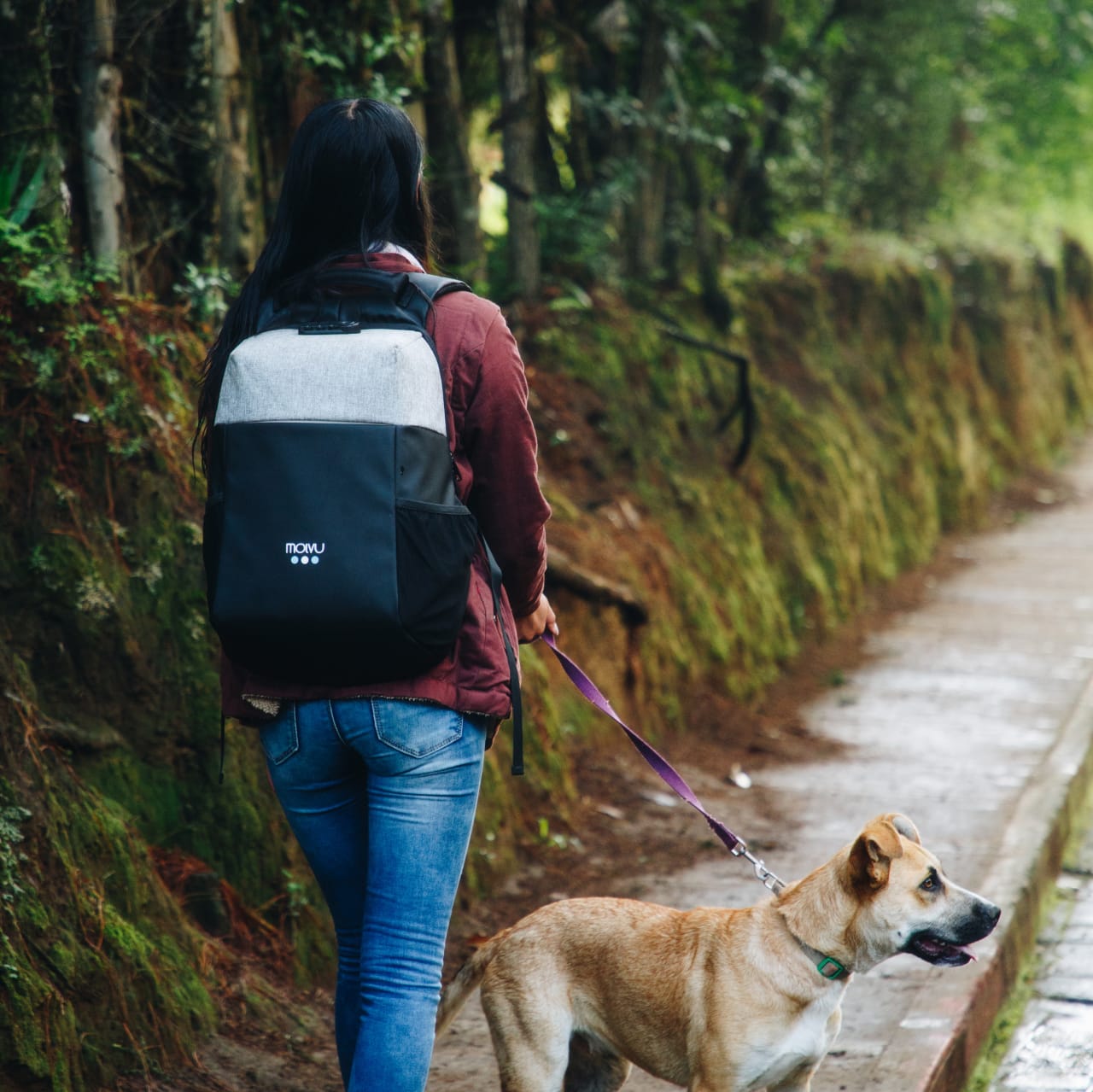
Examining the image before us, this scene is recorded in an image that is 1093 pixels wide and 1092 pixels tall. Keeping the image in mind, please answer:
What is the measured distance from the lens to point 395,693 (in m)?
2.83

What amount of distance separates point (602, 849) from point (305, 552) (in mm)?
4015

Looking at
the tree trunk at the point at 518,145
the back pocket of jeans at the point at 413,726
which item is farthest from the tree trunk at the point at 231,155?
the back pocket of jeans at the point at 413,726

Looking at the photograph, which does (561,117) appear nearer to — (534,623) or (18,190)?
(18,190)

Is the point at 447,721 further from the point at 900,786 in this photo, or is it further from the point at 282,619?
the point at 900,786

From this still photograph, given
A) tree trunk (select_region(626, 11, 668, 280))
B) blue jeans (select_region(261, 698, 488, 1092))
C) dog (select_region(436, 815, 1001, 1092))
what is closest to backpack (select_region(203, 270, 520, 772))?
blue jeans (select_region(261, 698, 488, 1092))

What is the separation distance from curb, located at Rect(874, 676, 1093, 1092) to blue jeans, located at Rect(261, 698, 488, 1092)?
6.46 ft

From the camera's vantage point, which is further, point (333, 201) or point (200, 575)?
point (200, 575)

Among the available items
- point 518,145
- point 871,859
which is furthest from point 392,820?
point 518,145

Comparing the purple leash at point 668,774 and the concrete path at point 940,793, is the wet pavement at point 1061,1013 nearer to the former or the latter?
the concrete path at point 940,793

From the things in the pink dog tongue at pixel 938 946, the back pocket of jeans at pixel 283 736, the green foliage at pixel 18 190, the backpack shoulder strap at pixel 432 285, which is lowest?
the pink dog tongue at pixel 938 946

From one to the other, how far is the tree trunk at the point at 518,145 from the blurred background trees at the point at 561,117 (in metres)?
0.02

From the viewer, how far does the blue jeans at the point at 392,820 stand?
9.39 ft

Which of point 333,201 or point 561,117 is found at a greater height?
point 561,117

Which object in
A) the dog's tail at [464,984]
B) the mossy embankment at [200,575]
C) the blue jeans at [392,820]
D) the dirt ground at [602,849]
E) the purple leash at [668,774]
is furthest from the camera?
the dirt ground at [602,849]
